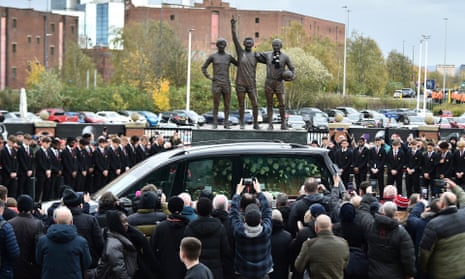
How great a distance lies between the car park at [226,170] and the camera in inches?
465

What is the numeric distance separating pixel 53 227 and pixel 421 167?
15.1 metres

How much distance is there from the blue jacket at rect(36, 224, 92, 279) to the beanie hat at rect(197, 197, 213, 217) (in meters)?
1.30

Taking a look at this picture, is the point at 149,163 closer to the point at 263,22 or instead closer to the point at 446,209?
the point at 446,209

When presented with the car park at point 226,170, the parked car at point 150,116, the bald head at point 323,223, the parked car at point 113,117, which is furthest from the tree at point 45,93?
the bald head at point 323,223

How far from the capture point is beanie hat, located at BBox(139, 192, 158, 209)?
991 centimetres

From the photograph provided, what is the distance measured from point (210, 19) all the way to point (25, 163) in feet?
283

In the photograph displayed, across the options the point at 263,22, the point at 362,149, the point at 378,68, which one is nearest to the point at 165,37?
the point at 378,68

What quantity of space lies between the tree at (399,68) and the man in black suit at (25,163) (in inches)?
3299

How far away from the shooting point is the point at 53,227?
28.7 ft

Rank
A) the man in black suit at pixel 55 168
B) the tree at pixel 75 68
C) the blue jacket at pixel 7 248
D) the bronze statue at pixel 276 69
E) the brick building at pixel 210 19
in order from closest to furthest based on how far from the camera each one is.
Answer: the blue jacket at pixel 7 248 < the bronze statue at pixel 276 69 < the man in black suit at pixel 55 168 < the tree at pixel 75 68 < the brick building at pixel 210 19

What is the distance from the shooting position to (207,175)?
1200cm

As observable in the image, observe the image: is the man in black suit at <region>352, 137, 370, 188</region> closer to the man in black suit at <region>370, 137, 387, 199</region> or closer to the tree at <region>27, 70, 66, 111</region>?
the man in black suit at <region>370, 137, 387, 199</region>

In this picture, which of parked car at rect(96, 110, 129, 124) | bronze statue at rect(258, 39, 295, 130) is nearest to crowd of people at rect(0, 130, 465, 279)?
bronze statue at rect(258, 39, 295, 130)

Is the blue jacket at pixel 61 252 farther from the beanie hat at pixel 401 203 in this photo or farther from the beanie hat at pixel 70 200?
the beanie hat at pixel 401 203
